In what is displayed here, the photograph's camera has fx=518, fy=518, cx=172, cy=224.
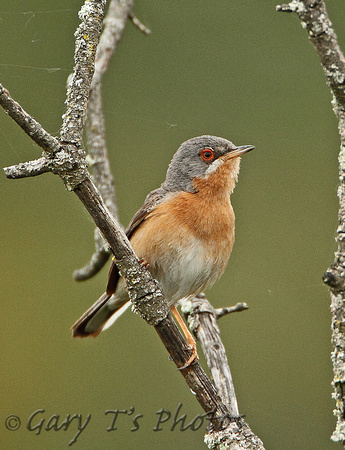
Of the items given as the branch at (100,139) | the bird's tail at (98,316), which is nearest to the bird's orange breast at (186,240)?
the bird's tail at (98,316)

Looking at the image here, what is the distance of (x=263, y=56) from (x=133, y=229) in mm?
3374

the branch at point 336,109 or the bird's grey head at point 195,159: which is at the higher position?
the bird's grey head at point 195,159

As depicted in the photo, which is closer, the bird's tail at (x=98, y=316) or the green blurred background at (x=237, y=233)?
the bird's tail at (x=98, y=316)

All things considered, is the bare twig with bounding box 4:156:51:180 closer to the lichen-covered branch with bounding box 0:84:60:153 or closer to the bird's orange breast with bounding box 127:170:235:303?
the lichen-covered branch with bounding box 0:84:60:153

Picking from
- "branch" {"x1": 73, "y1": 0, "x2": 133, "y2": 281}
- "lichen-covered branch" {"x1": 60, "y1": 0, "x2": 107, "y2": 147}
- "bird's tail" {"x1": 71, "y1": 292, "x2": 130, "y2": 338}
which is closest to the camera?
"lichen-covered branch" {"x1": 60, "y1": 0, "x2": 107, "y2": 147}

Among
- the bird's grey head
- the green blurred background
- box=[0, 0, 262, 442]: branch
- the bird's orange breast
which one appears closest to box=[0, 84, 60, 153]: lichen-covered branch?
box=[0, 0, 262, 442]: branch

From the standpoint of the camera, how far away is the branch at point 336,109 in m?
2.12

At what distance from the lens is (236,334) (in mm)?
6148

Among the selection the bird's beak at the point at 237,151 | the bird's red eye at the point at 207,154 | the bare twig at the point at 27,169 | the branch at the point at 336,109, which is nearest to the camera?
the branch at the point at 336,109

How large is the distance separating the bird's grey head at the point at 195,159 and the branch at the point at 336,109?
1807 millimetres

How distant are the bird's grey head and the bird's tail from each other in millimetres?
1075

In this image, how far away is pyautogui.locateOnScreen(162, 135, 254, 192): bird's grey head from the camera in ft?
13.3

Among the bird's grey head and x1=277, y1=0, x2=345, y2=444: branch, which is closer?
x1=277, y1=0, x2=345, y2=444: branch

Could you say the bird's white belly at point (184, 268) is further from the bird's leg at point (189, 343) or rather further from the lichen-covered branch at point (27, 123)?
the lichen-covered branch at point (27, 123)
